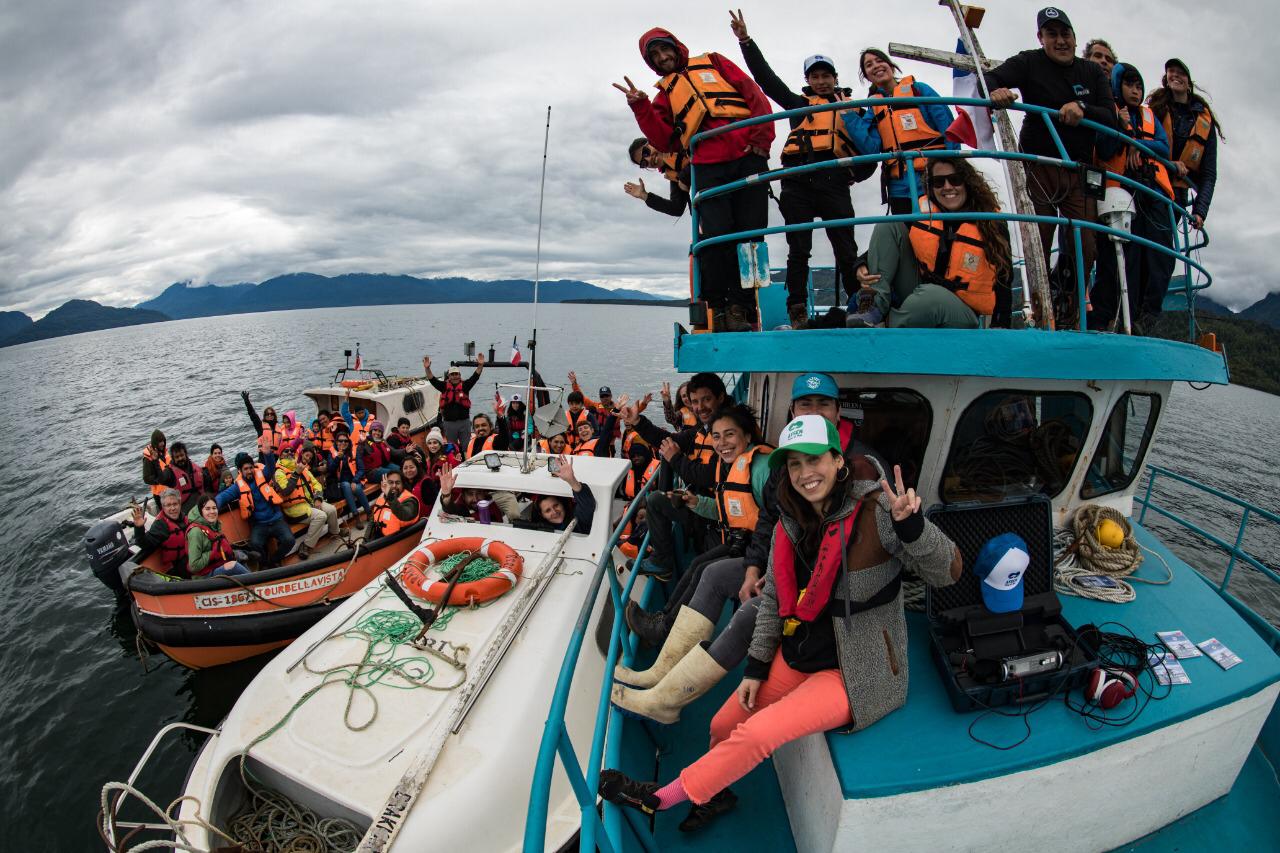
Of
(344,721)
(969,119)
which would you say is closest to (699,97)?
(969,119)

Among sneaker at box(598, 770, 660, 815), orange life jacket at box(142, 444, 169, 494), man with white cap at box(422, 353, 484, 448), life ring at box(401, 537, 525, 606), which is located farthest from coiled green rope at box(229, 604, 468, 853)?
orange life jacket at box(142, 444, 169, 494)

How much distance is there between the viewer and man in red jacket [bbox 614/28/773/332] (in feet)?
16.0

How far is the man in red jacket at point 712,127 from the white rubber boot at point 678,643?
2.39 meters

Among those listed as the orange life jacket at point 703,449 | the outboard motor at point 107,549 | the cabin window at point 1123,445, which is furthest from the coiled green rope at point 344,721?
the outboard motor at point 107,549

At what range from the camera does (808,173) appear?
195 inches

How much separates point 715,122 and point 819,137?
36.2 inches

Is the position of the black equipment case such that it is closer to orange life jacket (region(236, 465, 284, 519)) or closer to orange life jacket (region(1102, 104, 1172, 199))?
orange life jacket (region(1102, 104, 1172, 199))

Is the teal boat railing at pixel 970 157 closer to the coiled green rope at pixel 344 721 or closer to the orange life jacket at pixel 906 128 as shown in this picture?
the orange life jacket at pixel 906 128

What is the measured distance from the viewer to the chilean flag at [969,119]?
4.56 meters

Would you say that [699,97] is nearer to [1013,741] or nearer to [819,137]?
[819,137]

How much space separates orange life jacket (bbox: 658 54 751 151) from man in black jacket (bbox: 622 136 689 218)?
1.50ft

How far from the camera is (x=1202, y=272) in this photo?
4.52 m

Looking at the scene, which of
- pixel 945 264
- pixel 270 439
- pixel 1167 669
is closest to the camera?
pixel 1167 669

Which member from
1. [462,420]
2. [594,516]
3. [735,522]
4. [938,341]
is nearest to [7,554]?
[462,420]
